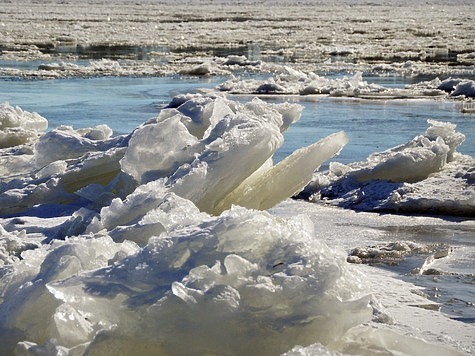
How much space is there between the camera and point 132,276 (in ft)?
11.2

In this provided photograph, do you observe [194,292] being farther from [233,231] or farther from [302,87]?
[302,87]

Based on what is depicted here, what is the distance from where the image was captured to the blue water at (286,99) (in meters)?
10.6

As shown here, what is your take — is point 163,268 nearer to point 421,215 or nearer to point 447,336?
point 447,336

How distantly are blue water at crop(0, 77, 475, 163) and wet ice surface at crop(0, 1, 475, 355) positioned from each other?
6 centimetres

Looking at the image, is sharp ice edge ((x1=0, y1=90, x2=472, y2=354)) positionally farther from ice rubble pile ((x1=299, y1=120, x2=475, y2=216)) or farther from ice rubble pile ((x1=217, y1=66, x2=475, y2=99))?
ice rubble pile ((x1=217, y1=66, x2=475, y2=99))

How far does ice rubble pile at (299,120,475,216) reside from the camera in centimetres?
713

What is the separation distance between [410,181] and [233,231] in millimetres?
4391

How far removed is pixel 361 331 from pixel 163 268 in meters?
0.76

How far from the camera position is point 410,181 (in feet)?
25.1

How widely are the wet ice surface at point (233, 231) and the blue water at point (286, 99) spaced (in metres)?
0.06

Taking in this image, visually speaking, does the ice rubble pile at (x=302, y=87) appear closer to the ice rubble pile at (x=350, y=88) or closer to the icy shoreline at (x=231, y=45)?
the ice rubble pile at (x=350, y=88)

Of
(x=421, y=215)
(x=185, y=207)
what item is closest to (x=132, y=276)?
(x=185, y=207)

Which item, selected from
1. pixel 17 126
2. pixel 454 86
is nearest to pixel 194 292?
pixel 17 126

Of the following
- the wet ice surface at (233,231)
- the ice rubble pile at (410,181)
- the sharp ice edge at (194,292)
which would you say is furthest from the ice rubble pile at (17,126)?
the sharp ice edge at (194,292)
